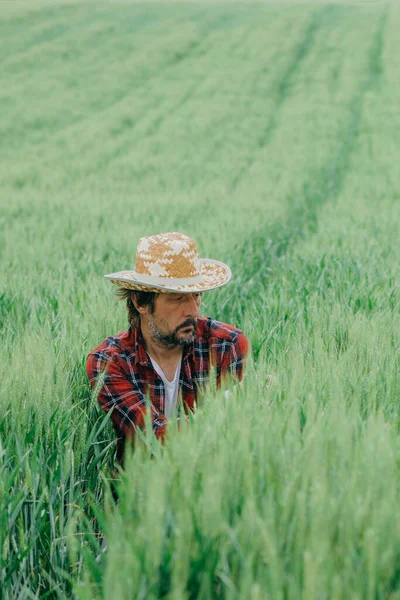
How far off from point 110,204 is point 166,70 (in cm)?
1310

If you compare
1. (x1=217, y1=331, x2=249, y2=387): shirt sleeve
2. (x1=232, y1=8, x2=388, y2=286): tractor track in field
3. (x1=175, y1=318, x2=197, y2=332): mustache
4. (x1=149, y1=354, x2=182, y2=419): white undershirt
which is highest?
(x1=175, y1=318, x2=197, y2=332): mustache

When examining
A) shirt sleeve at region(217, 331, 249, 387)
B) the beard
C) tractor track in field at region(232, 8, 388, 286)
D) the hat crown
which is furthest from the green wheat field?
the hat crown

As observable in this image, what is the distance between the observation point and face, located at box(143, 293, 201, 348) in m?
2.18

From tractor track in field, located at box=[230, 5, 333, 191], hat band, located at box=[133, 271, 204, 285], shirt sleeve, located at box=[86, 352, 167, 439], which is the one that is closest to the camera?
shirt sleeve, located at box=[86, 352, 167, 439]

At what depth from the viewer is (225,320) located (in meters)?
3.56

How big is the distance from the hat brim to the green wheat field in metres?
0.29

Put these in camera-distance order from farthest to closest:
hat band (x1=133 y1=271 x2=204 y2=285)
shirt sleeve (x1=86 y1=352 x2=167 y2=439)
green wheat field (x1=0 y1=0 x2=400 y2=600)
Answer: hat band (x1=133 y1=271 x2=204 y2=285), shirt sleeve (x1=86 y1=352 x2=167 y2=439), green wheat field (x1=0 y1=0 x2=400 y2=600)

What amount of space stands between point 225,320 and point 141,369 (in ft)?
4.42

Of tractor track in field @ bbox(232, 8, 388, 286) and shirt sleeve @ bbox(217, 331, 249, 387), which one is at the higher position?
shirt sleeve @ bbox(217, 331, 249, 387)

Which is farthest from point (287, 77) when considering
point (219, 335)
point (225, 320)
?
point (219, 335)

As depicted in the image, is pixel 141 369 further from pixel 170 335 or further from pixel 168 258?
pixel 168 258

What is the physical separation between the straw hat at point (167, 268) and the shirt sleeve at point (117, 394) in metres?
0.25

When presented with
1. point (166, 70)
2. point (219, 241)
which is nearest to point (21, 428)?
point (219, 241)

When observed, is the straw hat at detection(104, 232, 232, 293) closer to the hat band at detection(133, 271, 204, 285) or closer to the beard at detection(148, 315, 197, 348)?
the hat band at detection(133, 271, 204, 285)
